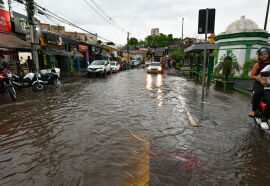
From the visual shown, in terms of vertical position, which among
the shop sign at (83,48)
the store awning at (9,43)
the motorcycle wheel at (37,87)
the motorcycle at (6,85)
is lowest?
the motorcycle wheel at (37,87)

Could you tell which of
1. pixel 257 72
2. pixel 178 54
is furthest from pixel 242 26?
pixel 178 54

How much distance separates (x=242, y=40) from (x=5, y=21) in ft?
74.5

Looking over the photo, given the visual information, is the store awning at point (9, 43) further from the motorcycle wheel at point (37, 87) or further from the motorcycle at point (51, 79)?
the motorcycle wheel at point (37, 87)

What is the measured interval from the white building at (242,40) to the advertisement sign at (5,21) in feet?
68.4

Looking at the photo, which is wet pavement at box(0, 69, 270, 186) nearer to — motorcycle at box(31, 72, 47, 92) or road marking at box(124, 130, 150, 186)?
road marking at box(124, 130, 150, 186)

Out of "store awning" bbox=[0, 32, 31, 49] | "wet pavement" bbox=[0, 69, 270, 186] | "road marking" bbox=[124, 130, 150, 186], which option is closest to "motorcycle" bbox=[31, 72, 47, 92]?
"store awning" bbox=[0, 32, 31, 49]

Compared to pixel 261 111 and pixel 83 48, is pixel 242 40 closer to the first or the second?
pixel 261 111

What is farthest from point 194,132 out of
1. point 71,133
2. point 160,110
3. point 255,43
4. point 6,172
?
point 255,43

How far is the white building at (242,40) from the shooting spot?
15.6m

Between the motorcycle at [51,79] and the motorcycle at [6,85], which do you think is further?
the motorcycle at [51,79]

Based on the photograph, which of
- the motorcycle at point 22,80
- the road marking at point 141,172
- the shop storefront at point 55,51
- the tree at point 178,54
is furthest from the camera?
the tree at point 178,54

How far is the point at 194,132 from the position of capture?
3809 millimetres

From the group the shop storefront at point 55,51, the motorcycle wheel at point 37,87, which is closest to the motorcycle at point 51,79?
the motorcycle wheel at point 37,87

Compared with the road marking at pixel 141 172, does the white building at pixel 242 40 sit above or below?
above
